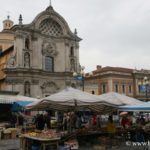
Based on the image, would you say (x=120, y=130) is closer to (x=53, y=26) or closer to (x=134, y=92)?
(x=53, y=26)

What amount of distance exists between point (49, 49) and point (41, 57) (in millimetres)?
1655

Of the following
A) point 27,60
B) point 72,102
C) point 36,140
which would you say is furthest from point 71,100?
point 27,60

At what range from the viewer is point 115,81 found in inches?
2111

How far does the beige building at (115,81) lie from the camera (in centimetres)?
5309

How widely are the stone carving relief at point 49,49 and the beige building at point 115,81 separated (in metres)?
14.1

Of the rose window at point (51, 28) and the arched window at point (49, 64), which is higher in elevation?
the rose window at point (51, 28)

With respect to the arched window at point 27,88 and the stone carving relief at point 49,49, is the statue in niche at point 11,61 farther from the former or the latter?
the stone carving relief at point 49,49

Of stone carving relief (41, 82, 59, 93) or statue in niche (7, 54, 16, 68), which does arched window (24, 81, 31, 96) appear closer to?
stone carving relief (41, 82, 59, 93)

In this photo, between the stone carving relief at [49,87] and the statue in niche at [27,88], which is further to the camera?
the stone carving relief at [49,87]

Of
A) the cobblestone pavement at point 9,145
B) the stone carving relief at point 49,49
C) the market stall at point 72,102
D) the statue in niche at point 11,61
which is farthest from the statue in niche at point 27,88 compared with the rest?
the market stall at point 72,102

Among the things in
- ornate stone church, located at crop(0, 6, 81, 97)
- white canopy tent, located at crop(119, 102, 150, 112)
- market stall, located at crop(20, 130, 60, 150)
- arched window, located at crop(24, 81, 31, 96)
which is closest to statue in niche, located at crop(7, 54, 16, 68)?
ornate stone church, located at crop(0, 6, 81, 97)

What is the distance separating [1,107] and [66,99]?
604 inches

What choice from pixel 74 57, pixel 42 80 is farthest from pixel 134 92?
pixel 42 80

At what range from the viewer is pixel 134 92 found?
57344mm
